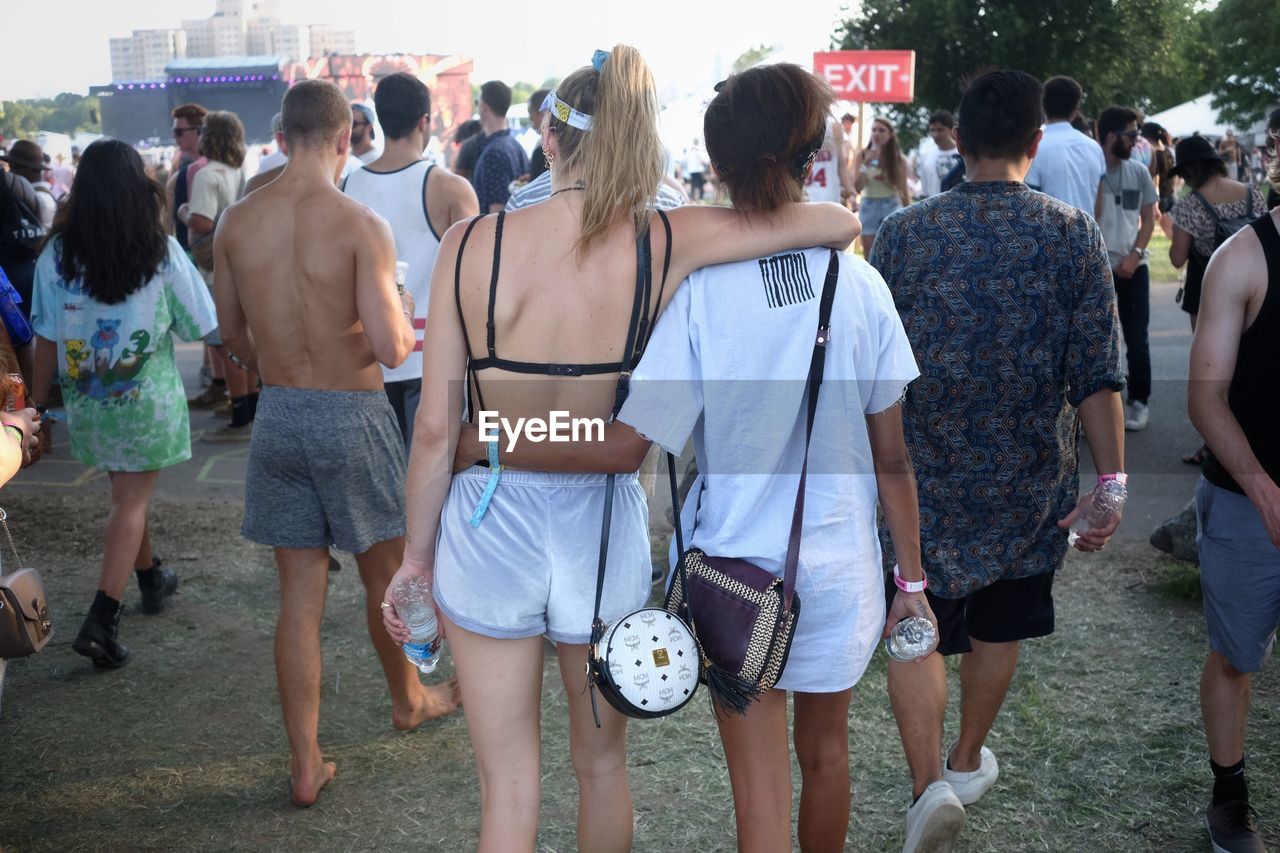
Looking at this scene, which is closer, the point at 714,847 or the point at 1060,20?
the point at 714,847

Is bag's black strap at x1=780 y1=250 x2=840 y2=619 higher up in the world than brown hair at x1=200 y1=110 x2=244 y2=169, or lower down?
lower down

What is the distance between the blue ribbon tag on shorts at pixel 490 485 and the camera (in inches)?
92.0

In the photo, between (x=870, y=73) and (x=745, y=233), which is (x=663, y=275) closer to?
(x=745, y=233)

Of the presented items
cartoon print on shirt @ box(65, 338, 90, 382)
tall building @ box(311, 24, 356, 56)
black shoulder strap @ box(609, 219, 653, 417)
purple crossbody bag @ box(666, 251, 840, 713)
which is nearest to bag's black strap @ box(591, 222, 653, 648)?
black shoulder strap @ box(609, 219, 653, 417)

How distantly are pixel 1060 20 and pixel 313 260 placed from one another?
28107mm

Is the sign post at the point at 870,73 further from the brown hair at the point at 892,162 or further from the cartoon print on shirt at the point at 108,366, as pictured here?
the cartoon print on shirt at the point at 108,366

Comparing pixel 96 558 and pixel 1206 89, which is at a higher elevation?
pixel 1206 89

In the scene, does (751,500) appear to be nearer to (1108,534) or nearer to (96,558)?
(1108,534)

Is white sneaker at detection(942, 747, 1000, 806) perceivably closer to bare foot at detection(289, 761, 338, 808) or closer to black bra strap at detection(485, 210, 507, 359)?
bare foot at detection(289, 761, 338, 808)

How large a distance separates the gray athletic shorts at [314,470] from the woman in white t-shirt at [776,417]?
1.22 metres

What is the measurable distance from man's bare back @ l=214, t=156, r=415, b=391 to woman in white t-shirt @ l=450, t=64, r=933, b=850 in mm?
1183

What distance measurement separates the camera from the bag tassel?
89.6 inches

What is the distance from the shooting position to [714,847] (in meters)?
Answer: 3.25

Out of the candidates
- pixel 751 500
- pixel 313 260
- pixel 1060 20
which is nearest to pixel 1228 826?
pixel 751 500
